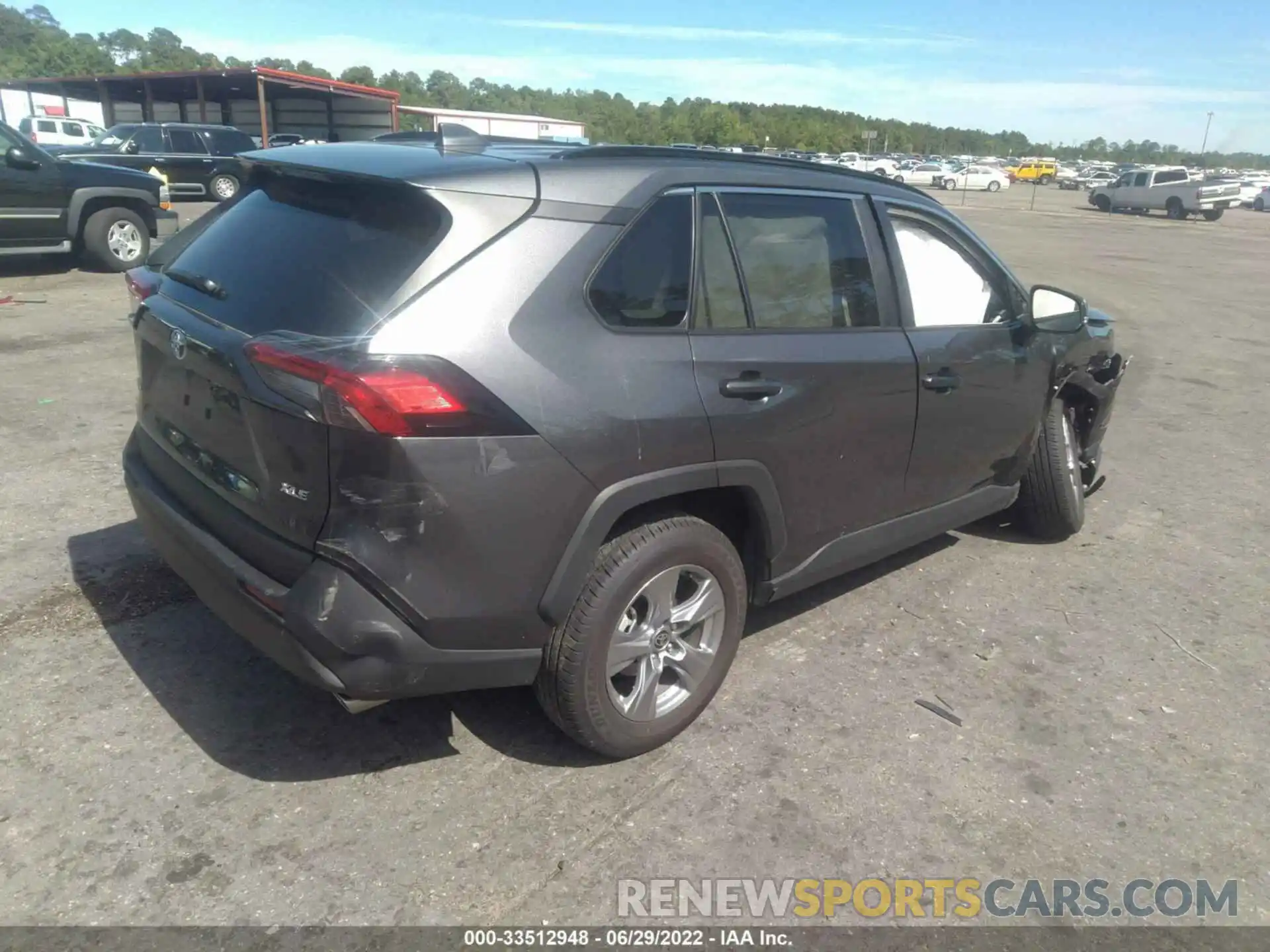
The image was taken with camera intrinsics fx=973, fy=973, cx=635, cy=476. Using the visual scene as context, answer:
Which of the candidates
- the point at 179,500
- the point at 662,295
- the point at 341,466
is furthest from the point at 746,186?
the point at 179,500

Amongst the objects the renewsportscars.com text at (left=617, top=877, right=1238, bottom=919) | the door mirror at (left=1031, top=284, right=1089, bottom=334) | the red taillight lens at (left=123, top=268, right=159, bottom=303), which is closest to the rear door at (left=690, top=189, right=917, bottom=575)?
the door mirror at (left=1031, top=284, right=1089, bottom=334)

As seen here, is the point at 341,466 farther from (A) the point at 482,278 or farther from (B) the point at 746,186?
(B) the point at 746,186

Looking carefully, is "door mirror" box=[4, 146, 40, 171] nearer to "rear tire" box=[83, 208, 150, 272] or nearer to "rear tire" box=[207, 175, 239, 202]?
"rear tire" box=[83, 208, 150, 272]

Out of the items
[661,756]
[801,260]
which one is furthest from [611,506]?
[801,260]

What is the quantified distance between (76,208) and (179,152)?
1268 centimetres

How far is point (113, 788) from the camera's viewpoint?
2824 mm

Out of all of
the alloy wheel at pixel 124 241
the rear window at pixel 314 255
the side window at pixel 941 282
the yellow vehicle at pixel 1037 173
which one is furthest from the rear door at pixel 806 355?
the yellow vehicle at pixel 1037 173

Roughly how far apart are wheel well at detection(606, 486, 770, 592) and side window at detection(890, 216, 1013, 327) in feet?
3.75

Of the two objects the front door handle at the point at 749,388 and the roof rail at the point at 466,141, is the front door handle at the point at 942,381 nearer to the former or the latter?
the front door handle at the point at 749,388

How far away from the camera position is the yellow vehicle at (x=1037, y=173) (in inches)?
2938

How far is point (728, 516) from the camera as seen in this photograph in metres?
3.33

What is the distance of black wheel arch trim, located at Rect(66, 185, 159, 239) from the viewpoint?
11.2 metres

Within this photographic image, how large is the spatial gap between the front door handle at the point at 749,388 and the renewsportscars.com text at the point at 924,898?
141cm

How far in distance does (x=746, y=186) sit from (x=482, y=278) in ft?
3.80
